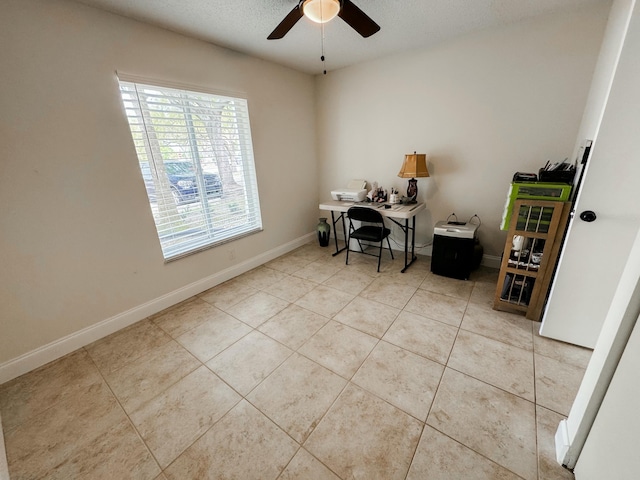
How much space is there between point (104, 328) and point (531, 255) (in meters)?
3.50

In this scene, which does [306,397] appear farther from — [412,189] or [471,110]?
[471,110]

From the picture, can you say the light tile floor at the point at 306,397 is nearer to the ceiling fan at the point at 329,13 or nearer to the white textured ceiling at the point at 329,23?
the ceiling fan at the point at 329,13

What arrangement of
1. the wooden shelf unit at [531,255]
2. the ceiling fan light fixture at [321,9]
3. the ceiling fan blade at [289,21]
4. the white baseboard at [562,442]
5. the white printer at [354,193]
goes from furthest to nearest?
the white printer at [354,193], the wooden shelf unit at [531,255], the ceiling fan blade at [289,21], the ceiling fan light fixture at [321,9], the white baseboard at [562,442]

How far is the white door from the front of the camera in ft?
4.22

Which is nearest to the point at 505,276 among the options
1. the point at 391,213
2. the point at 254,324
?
the point at 391,213

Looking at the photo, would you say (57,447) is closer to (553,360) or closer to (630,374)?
(630,374)

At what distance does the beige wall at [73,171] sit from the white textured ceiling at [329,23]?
0.70 ft

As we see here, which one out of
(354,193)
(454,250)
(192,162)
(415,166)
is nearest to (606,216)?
(454,250)

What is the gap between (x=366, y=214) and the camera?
111 inches

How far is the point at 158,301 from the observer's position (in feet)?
7.75

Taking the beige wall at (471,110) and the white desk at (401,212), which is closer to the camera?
the beige wall at (471,110)

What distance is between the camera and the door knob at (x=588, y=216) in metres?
1.47

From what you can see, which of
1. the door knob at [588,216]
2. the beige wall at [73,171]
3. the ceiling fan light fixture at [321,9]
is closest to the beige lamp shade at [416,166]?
the door knob at [588,216]

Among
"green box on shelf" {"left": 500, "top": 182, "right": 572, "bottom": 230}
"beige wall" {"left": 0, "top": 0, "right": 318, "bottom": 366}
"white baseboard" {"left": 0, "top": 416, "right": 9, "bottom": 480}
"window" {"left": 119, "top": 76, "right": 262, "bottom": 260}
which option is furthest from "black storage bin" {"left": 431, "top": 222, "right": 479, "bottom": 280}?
"white baseboard" {"left": 0, "top": 416, "right": 9, "bottom": 480}
